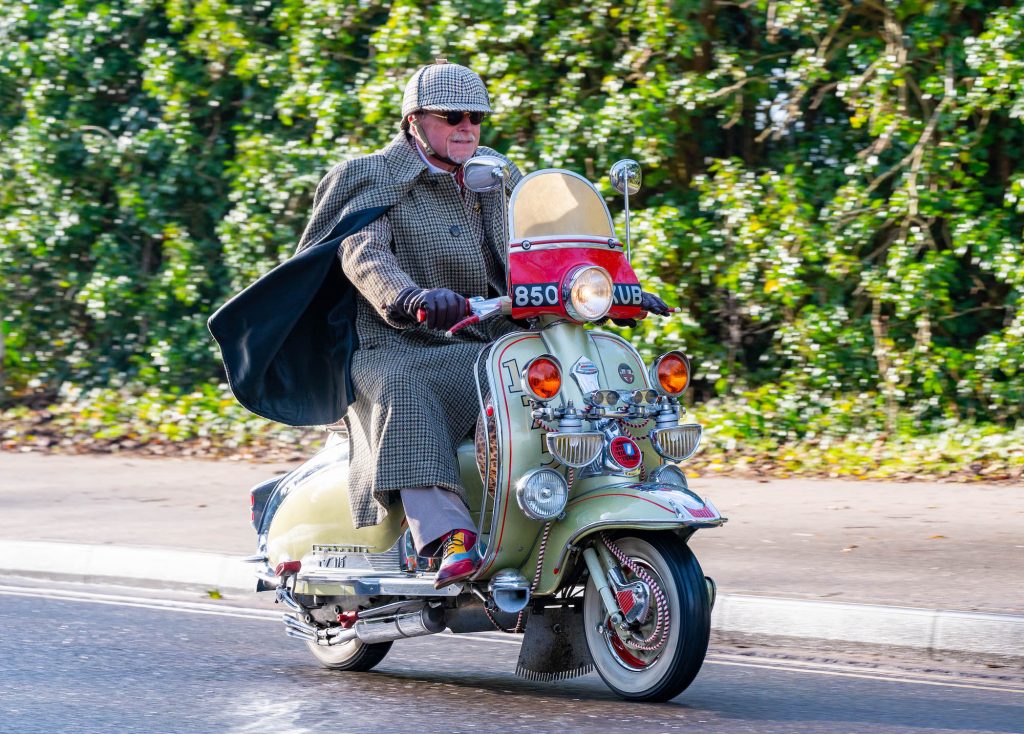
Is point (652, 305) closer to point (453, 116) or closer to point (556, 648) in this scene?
point (453, 116)

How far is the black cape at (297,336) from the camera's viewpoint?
5562mm

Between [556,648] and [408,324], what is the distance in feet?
3.93

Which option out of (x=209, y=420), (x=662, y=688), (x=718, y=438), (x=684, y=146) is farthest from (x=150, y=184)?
(x=662, y=688)

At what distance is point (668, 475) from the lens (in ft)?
16.9

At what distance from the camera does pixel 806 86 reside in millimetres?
11555

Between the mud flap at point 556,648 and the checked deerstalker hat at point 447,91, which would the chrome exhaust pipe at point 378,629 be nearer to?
the mud flap at point 556,648

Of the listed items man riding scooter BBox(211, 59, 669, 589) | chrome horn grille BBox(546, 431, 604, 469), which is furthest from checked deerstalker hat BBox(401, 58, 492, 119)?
chrome horn grille BBox(546, 431, 604, 469)

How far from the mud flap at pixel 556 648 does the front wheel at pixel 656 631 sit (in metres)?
0.08

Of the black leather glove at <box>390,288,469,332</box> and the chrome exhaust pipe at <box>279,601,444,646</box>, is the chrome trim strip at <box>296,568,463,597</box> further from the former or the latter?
the black leather glove at <box>390,288,469,332</box>

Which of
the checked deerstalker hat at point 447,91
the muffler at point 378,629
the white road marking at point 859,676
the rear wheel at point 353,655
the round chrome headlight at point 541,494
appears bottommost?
the white road marking at point 859,676

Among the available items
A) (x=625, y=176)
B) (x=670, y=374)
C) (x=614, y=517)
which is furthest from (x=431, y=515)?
(x=625, y=176)

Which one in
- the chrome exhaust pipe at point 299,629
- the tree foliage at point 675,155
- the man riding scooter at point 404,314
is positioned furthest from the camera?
the tree foliage at point 675,155

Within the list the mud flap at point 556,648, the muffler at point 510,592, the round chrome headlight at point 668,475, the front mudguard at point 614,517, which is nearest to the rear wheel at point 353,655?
the mud flap at point 556,648

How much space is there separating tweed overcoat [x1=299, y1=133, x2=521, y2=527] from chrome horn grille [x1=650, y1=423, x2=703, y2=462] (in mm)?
674
